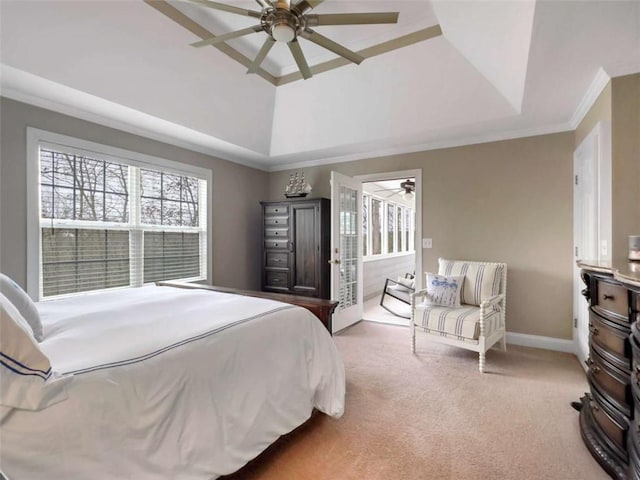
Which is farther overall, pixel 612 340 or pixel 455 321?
pixel 455 321

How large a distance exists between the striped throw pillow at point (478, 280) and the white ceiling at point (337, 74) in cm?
155

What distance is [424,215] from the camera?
13.5ft

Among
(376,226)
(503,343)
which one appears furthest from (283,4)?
(376,226)

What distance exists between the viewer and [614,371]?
158 cm

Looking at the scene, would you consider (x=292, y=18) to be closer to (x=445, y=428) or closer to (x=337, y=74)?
(x=337, y=74)

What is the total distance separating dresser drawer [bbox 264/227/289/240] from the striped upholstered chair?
81.7 inches

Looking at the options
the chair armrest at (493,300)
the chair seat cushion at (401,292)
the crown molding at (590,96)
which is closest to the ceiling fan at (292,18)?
the crown molding at (590,96)

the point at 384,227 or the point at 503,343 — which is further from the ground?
the point at 384,227

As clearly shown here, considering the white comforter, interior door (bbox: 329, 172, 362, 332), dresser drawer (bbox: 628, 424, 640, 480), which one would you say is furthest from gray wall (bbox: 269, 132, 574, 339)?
the white comforter

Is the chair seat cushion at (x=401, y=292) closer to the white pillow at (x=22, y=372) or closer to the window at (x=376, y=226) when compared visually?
the window at (x=376, y=226)

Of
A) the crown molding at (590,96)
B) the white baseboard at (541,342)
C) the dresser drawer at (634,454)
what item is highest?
the crown molding at (590,96)

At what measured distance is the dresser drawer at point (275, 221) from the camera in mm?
4570

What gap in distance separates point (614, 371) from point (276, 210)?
12.9 ft

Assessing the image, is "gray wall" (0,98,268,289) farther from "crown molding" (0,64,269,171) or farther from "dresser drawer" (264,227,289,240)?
"dresser drawer" (264,227,289,240)
